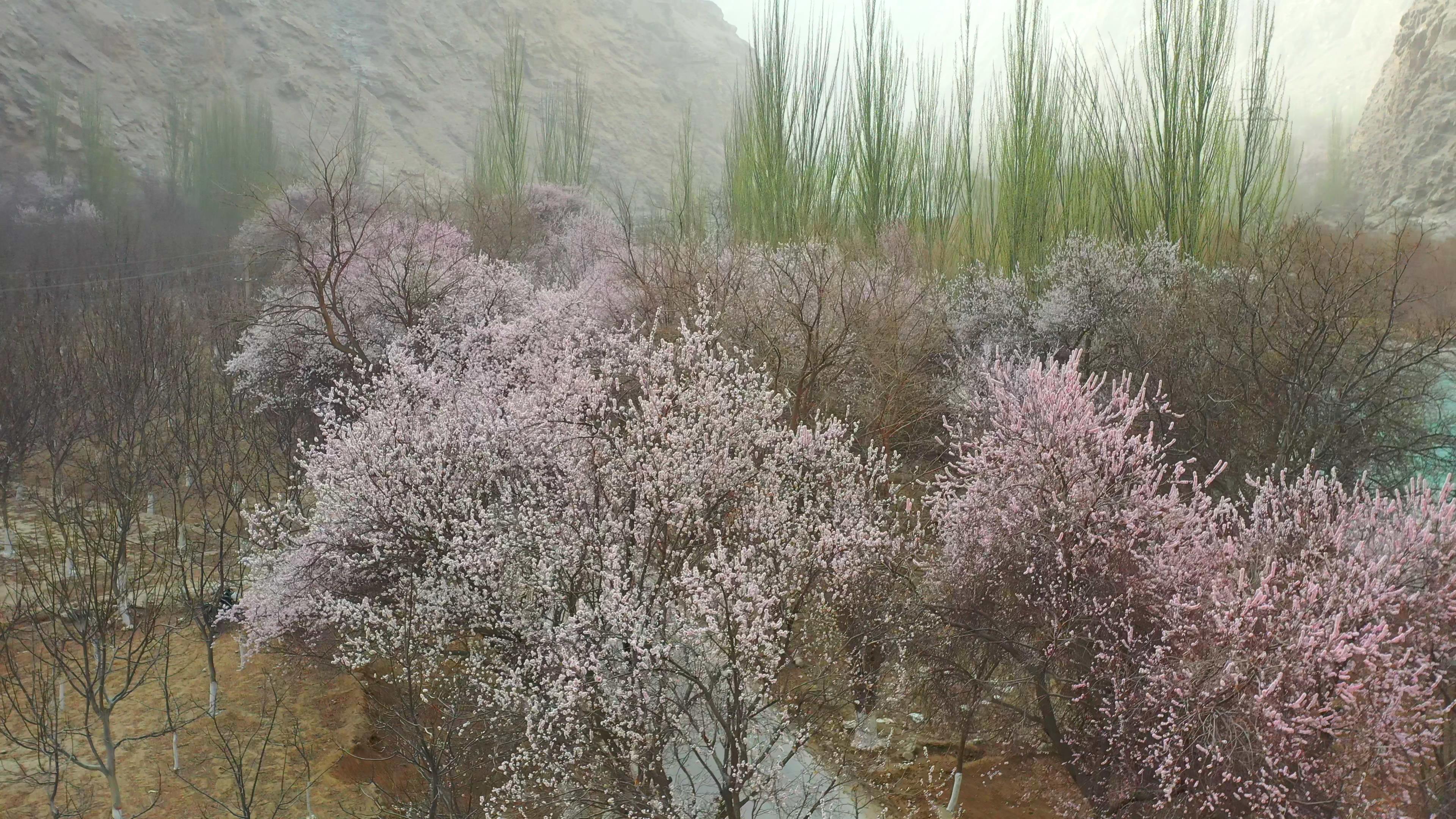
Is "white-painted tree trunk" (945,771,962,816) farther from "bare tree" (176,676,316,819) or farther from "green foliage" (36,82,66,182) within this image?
"green foliage" (36,82,66,182)

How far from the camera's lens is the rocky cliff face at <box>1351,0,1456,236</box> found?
3216 cm

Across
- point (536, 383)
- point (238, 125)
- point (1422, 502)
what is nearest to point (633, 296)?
point (536, 383)

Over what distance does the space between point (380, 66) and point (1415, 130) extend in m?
48.2

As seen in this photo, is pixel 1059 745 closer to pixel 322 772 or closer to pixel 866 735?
pixel 866 735

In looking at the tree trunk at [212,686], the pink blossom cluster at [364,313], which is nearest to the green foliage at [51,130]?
the pink blossom cluster at [364,313]

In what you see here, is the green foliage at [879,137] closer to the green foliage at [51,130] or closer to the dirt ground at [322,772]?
the dirt ground at [322,772]

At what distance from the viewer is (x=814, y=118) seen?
81.7 ft

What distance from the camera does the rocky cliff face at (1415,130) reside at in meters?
32.2

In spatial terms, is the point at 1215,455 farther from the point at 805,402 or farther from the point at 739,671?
the point at 739,671

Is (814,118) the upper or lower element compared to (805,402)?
upper

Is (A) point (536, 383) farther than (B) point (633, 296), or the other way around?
(B) point (633, 296)

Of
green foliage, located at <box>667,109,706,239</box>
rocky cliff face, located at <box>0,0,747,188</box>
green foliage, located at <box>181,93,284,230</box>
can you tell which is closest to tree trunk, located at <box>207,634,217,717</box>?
green foliage, located at <box>667,109,706,239</box>

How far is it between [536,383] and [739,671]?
5.79 m

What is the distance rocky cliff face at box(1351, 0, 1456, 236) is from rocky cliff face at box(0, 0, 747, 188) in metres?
25.0
